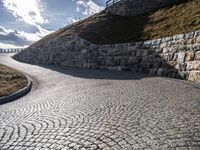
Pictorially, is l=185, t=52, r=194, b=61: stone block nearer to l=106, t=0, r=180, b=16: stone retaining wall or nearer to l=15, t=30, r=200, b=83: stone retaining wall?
l=15, t=30, r=200, b=83: stone retaining wall

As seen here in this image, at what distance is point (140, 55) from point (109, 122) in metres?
14.3

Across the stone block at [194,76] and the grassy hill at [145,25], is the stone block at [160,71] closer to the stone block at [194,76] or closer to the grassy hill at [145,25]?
the stone block at [194,76]

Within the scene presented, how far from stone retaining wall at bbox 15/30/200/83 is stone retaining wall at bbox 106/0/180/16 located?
851 centimetres

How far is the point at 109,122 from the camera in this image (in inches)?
307

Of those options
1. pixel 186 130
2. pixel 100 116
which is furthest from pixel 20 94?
pixel 186 130

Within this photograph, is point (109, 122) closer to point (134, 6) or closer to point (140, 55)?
point (140, 55)

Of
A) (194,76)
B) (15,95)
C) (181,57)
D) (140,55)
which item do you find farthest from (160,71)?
(15,95)

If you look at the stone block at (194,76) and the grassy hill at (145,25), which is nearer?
the stone block at (194,76)

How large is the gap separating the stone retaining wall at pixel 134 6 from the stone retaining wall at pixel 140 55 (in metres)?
8.51

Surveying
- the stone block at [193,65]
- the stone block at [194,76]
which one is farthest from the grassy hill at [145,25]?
the stone block at [194,76]

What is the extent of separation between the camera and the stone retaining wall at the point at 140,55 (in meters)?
16.5

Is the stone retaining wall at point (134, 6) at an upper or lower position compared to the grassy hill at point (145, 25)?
upper

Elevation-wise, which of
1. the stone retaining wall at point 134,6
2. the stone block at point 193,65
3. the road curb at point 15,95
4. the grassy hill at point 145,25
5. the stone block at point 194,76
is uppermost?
the stone retaining wall at point 134,6

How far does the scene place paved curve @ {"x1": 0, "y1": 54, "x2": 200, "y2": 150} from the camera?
621 cm
